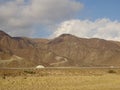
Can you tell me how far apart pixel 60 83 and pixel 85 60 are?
147 metres

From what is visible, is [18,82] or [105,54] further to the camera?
[105,54]

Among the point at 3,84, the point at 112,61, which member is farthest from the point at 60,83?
the point at 112,61

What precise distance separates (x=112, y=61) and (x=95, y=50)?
22811 mm

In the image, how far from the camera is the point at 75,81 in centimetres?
4178

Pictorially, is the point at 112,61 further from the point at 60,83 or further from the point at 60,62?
the point at 60,83

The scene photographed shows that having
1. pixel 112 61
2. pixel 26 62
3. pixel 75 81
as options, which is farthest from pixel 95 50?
pixel 75 81

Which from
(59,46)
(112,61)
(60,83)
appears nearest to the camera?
(60,83)

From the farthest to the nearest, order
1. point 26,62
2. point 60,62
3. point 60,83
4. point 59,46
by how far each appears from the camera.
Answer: point 59,46 → point 60,62 → point 26,62 → point 60,83

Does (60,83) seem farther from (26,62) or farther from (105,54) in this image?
(105,54)

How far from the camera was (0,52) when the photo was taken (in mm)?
137125

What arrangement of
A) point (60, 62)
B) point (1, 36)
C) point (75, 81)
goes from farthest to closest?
1. point (1, 36)
2. point (60, 62)
3. point (75, 81)

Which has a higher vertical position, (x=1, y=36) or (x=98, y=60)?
(x=1, y=36)


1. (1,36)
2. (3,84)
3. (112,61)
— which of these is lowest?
(3,84)

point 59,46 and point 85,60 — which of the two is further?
point 59,46
